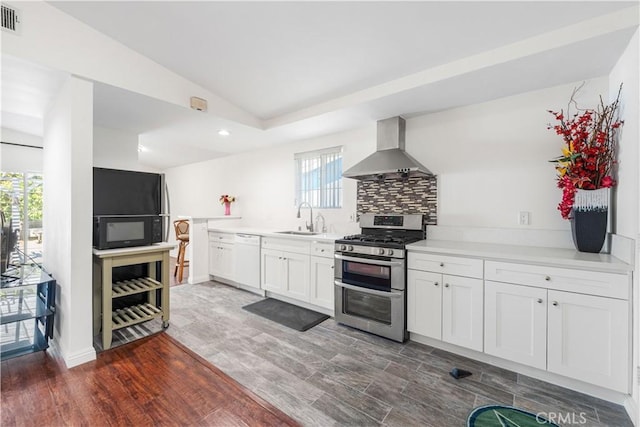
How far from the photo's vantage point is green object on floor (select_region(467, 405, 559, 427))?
1595mm

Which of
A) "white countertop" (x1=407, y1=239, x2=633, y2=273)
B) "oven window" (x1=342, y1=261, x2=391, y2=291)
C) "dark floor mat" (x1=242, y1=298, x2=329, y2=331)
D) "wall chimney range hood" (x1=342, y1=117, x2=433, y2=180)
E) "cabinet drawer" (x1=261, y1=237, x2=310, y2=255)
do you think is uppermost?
"wall chimney range hood" (x1=342, y1=117, x2=433, y2=180)

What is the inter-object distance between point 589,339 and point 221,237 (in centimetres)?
428

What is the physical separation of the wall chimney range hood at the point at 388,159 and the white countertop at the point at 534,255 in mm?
819

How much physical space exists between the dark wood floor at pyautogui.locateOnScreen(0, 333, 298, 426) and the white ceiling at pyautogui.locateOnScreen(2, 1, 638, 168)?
2262 mm

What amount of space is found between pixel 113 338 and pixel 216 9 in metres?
2.97

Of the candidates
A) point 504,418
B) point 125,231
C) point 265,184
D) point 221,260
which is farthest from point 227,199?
point 504,418

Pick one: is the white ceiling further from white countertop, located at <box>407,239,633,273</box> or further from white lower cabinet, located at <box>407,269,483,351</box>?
white lower cabinet, located at <box>407,269,483,351</box>

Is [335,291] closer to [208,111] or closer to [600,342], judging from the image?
[600,342]

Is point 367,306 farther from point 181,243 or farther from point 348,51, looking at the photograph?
point 181,243

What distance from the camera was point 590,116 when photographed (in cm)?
211

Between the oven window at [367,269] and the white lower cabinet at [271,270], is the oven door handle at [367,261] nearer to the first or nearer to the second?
the oven window at [367,269]

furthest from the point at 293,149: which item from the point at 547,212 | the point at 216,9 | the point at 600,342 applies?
the point at 600,342

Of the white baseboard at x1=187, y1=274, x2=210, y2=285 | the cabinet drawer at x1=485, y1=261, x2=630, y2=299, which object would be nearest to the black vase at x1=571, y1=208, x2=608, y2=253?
the cabinet drawer at x1=485, y1=261, x2=630, y2=299

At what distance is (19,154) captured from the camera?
3.92 m
